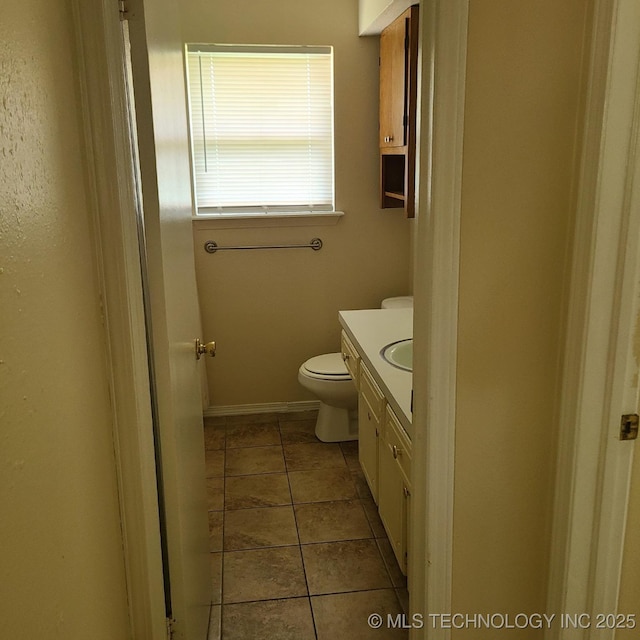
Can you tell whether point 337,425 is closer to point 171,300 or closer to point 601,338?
point 171,300

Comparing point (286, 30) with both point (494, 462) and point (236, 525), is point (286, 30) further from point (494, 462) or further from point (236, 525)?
point (494, 462)

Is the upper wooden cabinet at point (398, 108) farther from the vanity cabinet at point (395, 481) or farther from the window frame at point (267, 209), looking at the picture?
the vanity cabinet at point (395, 481)

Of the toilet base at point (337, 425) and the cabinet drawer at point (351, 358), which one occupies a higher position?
the cabinet drawer at point (351, 358)

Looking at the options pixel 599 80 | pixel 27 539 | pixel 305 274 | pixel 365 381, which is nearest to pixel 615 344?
pixel 599 80

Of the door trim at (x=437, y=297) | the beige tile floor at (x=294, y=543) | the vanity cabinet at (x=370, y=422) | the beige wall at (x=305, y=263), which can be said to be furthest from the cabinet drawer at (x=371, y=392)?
the beige wall at (x=305, y=263)

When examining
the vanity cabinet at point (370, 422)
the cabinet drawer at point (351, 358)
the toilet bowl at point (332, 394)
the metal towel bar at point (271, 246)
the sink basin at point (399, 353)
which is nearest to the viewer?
the vanity cabinet at point (370, 422)

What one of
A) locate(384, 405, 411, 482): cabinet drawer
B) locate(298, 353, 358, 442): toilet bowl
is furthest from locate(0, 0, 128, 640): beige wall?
locate(298, 353, 358, 442): toilet bowl

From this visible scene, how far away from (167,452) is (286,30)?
2.72 m

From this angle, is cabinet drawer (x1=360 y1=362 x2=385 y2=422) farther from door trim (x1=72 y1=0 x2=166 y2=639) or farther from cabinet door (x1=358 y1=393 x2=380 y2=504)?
door trim (x1=72 y1=0 x2=166 y2=639)

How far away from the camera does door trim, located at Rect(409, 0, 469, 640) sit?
49.8 inches

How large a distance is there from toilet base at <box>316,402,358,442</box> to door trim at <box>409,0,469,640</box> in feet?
6.55

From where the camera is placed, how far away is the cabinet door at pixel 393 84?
3.03m

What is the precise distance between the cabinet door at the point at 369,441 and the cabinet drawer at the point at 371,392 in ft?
0.08

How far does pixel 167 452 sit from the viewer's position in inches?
61.1
